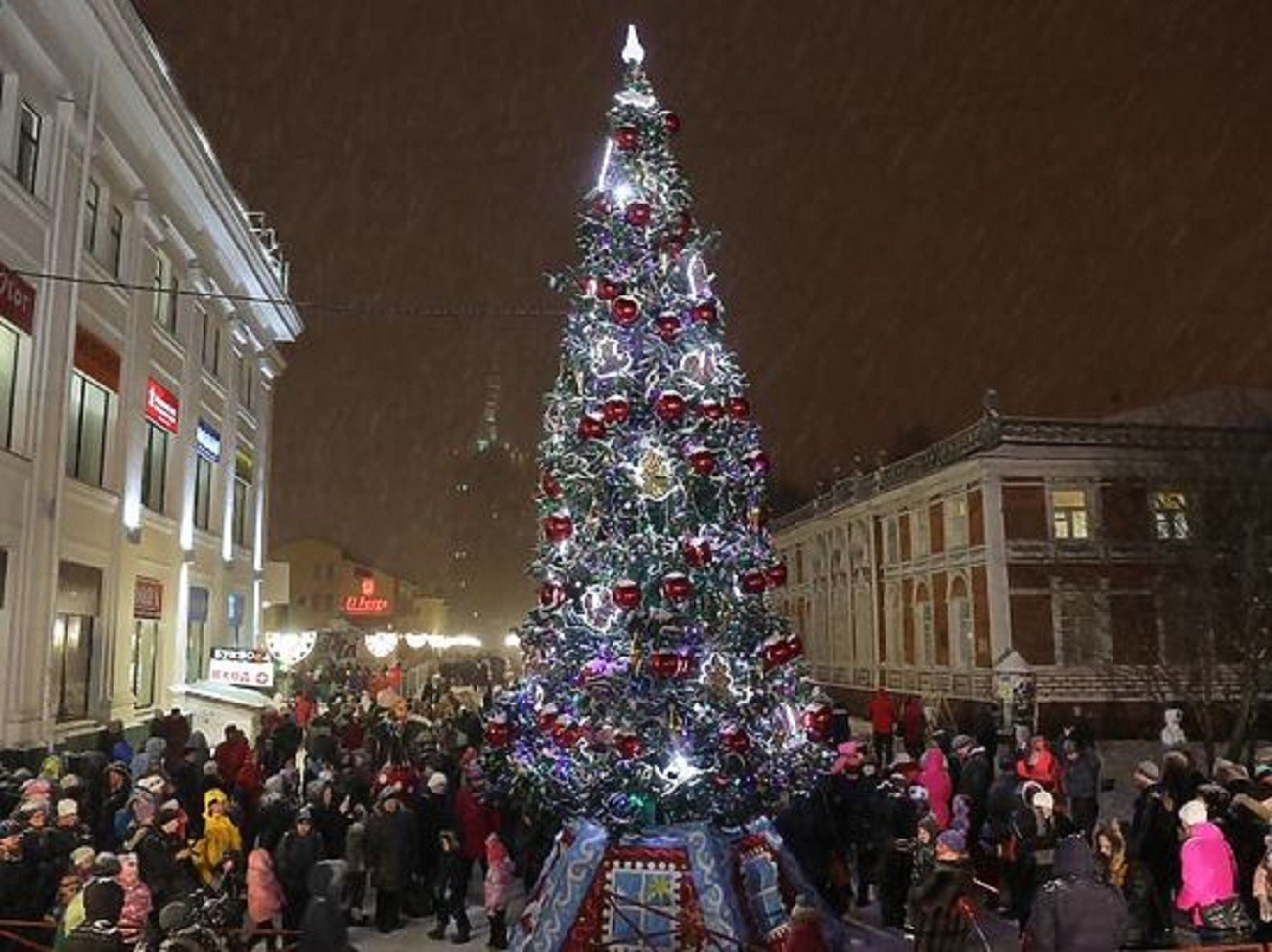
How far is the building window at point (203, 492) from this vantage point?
3039 centimetres

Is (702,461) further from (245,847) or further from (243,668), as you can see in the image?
(243,668)

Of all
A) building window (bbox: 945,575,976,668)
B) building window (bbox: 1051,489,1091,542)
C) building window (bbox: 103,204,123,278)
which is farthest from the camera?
building window (bbox: 945,575,976,668)

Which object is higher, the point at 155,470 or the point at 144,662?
the point at 155,470

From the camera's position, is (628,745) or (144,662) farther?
(144,662)

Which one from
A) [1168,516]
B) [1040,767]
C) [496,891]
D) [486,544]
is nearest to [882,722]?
[1040,767]

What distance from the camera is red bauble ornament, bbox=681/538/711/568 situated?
394 inches

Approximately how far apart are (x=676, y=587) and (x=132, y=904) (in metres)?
4.76

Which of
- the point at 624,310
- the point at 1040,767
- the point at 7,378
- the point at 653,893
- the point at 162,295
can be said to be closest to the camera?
the point at 653,893

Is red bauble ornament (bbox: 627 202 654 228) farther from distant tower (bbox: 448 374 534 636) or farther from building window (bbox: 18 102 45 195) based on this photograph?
distant tower (bbox: 448 374 534 636)

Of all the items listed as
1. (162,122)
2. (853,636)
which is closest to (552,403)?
(162,122)

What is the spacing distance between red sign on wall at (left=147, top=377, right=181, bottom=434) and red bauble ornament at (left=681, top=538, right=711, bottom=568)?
59.1 feet

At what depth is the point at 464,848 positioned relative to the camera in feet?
40.3

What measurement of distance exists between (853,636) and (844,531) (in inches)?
178

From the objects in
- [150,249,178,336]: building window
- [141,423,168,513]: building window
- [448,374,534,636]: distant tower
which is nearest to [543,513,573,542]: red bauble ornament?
[141,423,168,513]: building window
